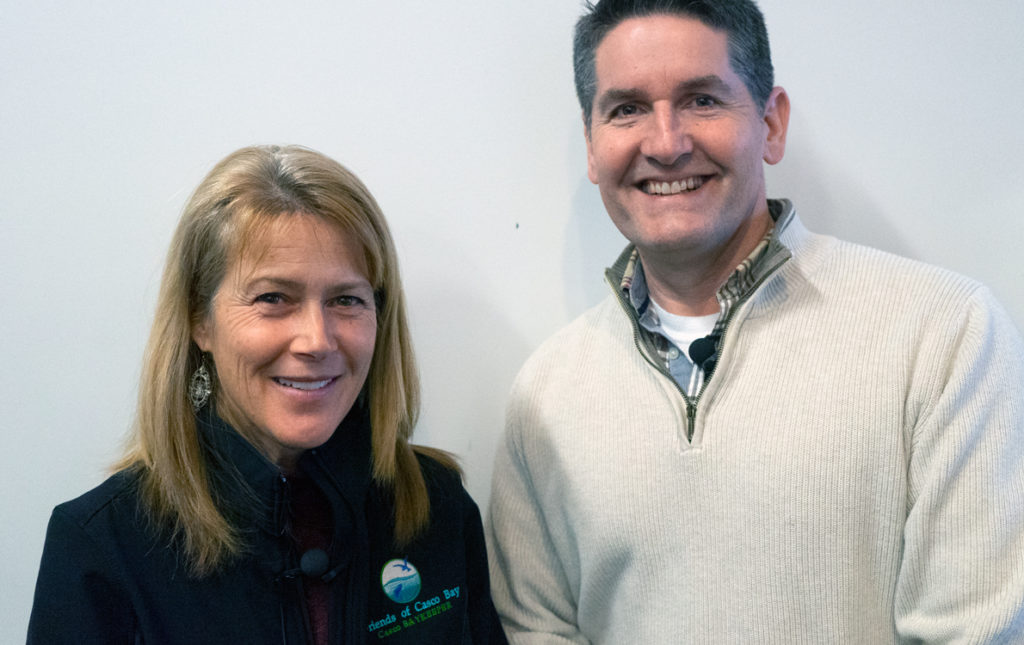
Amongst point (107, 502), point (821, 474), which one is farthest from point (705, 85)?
point (107, 502)

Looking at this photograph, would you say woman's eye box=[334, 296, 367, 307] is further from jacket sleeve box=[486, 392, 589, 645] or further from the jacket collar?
jacket sleeve box=[486, 392, 589, 645]

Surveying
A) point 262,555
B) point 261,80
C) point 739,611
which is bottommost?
point 739,611

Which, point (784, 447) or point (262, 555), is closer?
point (262, 555)

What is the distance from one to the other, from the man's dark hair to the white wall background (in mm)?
257

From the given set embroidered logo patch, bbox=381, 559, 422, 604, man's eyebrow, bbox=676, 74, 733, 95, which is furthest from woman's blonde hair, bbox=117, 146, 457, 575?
man's eyebrow, bbox=676, 74, 733, 95

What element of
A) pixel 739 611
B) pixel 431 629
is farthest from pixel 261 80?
pixel 739 611

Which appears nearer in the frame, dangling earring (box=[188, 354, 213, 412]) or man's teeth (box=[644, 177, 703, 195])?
dangling earring (box=[188, 354, 213, 412])

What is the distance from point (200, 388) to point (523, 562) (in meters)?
0.74

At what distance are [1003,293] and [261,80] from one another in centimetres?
168

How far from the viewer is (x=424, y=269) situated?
1.96m

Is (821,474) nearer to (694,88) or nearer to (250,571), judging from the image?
(694,88)

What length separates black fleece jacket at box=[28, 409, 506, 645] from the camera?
1303 millimetres

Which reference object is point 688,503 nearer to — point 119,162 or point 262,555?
point 262,555

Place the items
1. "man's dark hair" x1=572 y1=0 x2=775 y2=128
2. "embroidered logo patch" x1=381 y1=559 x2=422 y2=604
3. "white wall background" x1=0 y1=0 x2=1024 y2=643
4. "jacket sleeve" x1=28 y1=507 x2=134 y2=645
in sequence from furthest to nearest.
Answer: "white wall background" x1=0 y1=0 x2=1024 y2=643, "man's dark hair" x1=572 y1=0 x2=775 y2=128, "embroidered logo patch" x1=381 y1=559 x2=422 y2=604, "jacket sleeve" x1=28 y1=507 x2=134 y2=645
